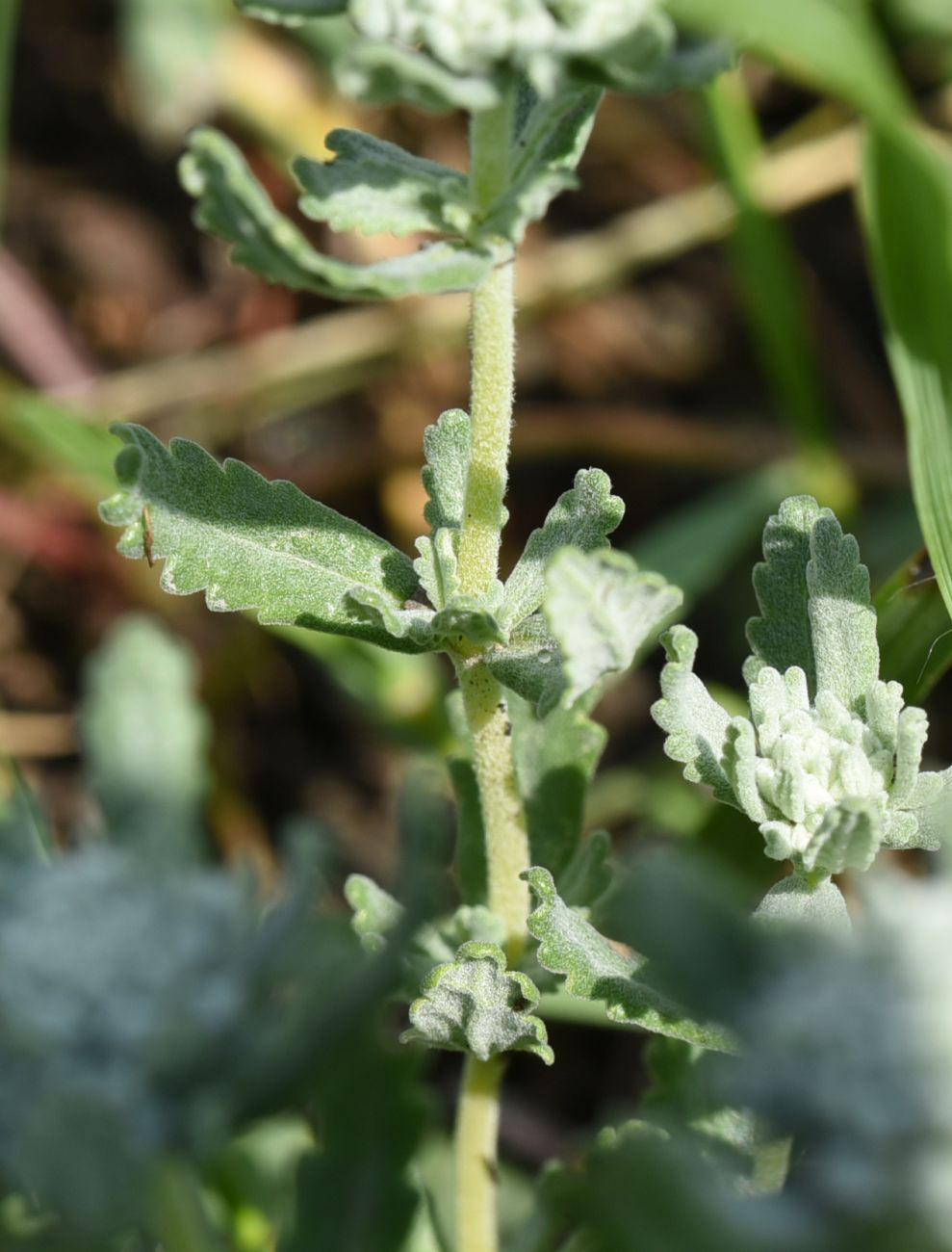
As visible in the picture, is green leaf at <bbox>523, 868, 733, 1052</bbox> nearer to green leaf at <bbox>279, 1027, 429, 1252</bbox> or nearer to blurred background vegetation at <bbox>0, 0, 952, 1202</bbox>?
green leaf at <bbox>279, 1027, 429, 1252</bbox>

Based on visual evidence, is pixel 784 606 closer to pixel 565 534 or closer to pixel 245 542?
pixel 565 534

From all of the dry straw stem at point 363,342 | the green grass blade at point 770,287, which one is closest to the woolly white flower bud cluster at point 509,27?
the green grass blade at point 770,287

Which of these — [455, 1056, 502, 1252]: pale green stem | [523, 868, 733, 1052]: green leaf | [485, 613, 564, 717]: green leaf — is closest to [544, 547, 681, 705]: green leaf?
[485, 613, 564, 717]: green leaf

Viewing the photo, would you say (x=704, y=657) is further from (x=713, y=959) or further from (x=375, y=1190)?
(x=713, y=959)

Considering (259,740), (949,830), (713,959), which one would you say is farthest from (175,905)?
(259,740)

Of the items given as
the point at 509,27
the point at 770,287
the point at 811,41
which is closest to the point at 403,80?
the point at 509,27

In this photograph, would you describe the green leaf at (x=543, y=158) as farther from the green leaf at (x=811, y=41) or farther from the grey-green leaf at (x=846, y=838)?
the green leaf at (x=811, y=41)
